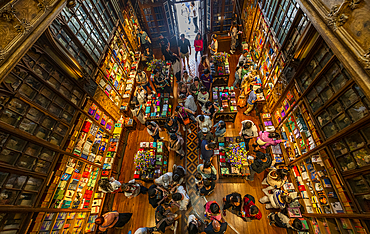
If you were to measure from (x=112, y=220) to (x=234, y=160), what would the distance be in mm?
5030

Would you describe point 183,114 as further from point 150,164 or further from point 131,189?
point 131,189

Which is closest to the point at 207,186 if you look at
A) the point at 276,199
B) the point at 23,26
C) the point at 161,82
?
the point at 276,199

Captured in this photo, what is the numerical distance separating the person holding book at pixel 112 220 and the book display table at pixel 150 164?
1.39 m

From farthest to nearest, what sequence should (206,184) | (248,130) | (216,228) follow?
(248,130) < (206,184) < (216,228)

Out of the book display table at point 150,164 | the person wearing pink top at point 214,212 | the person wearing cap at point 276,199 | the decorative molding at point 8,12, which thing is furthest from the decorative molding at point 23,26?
the person wearing cap at point 276,199

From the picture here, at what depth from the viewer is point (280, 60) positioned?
6.30 meters

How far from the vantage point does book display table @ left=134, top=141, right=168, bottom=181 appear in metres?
5.98

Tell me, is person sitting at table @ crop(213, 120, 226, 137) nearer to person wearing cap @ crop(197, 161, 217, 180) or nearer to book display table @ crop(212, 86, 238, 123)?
book display table @ crop(212, 86, 238, 123)

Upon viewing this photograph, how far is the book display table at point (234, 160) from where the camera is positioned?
5566 mm

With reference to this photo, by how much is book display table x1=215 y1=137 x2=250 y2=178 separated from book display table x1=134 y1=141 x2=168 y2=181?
2.46m

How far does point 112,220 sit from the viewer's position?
16.3 feet

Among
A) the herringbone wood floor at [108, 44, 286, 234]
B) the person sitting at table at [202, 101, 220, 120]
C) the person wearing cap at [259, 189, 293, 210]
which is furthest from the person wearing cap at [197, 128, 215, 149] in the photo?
the person wearing cap at [259, 189, 293, 210]

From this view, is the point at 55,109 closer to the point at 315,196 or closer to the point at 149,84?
the point at 149,84

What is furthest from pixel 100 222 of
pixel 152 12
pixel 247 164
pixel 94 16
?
pixel 152 12
